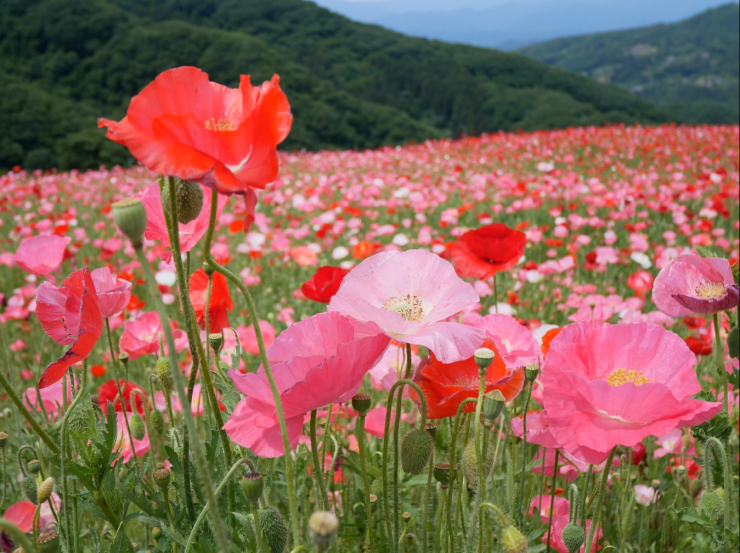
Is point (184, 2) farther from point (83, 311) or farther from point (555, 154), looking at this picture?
point (83, 311)

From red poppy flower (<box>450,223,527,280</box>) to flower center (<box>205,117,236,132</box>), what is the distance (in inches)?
39.7

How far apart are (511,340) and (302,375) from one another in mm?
495

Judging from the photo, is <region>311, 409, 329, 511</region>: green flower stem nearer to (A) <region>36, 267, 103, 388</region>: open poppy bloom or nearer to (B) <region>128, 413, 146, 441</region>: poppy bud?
(A) <region>36, 267, 103, 388</region>: open poppy bloom

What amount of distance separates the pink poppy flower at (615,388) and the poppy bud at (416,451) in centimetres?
20

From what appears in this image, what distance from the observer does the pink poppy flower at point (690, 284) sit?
1.02 meters

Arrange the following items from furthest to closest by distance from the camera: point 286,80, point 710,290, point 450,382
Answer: point 286,80, point 710,290, point 450,382

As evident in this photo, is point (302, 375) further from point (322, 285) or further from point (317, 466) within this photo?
point (322, 285)

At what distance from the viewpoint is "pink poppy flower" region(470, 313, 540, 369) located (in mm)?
952

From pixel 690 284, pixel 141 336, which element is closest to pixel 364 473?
pixel 690 284

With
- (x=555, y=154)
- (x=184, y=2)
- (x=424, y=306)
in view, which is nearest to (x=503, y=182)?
(x=555, y=154)

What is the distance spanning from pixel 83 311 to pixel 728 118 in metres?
59.7

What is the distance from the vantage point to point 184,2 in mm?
41531

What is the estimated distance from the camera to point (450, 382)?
0.97 metres

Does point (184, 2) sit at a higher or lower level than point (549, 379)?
higher
